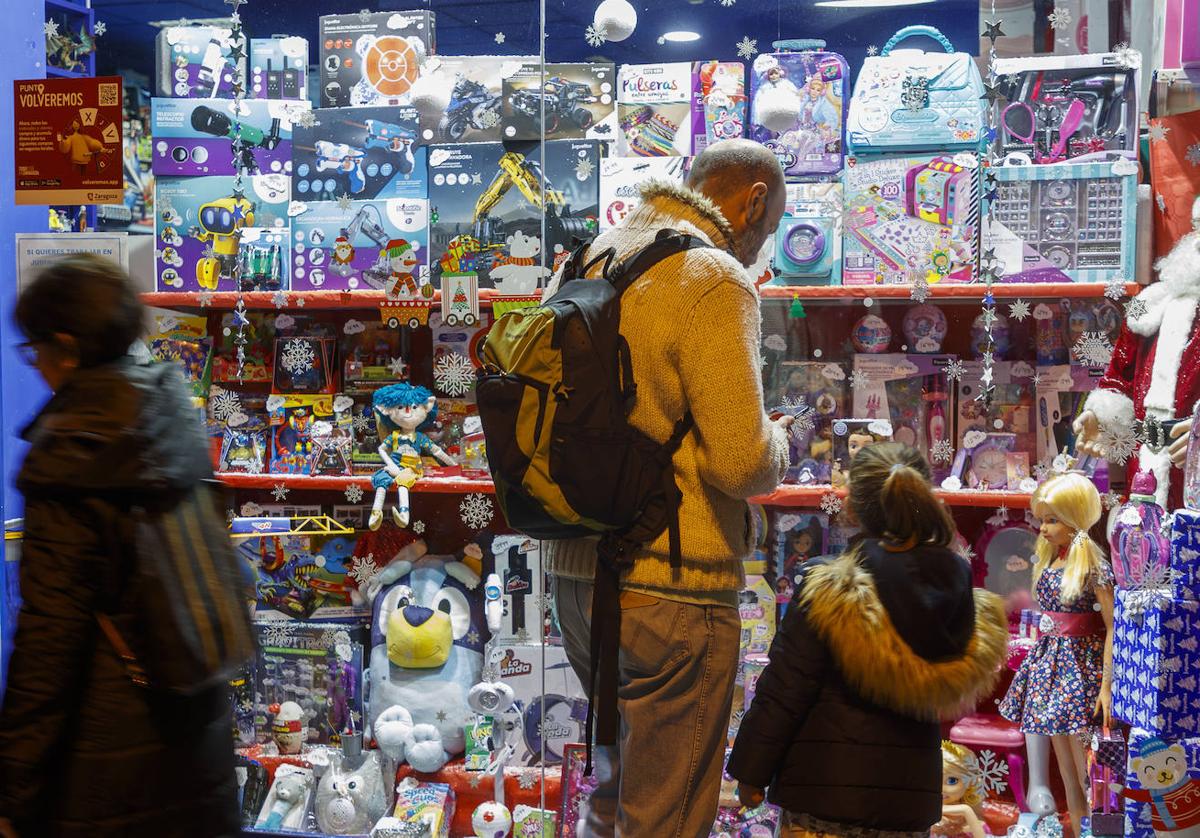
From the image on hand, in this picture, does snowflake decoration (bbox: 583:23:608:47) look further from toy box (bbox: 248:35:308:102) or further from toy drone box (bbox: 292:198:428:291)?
toy box (bbox: 248:35:308:102)

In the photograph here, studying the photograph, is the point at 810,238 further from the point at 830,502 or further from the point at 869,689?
the point at 869,689

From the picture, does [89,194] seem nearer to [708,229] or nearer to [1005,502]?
[708,229]

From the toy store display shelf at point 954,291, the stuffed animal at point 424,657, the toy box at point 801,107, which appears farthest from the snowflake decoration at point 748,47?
the stuffed animal at point 424,657

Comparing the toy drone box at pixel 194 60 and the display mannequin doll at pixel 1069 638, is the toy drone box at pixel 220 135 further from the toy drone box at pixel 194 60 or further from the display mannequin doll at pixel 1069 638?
the display mannequin doll at pixel 1069 638

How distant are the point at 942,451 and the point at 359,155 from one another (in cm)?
195

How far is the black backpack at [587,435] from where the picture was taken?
2199mm

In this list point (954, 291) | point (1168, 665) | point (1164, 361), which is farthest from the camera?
point (954, 291)

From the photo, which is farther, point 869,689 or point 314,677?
point 314,677

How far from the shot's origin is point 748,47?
3.50 meters

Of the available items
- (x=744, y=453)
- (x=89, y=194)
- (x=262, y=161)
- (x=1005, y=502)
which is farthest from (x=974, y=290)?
(x=89, y=194)

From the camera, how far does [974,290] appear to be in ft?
11.2

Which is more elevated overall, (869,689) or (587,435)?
(587,435)

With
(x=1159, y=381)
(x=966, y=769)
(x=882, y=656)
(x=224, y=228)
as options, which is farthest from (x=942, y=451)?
(x=224, y=228)

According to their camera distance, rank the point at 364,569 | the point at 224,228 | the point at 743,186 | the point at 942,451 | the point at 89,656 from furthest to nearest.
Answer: the point at 364,569 → the point at 224,228 → the point at 942,451 → the point at 743,186 → the point at 89,656
